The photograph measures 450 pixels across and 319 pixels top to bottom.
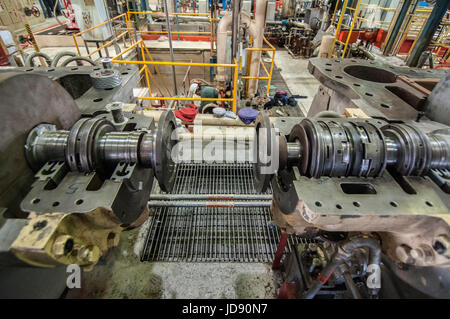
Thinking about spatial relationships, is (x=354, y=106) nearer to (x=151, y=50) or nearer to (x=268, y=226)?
(x=268, y=226)

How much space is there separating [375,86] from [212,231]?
2.27m

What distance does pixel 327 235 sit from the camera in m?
1.51

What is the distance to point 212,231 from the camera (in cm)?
245

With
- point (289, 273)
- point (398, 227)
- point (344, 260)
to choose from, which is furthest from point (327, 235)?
point (289, 273)

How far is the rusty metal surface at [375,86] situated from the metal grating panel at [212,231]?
4.78 feet

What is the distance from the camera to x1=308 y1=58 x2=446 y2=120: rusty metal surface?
6.39 feet

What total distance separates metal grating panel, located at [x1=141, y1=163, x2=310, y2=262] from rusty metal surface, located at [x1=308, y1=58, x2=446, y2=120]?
57.4 inches

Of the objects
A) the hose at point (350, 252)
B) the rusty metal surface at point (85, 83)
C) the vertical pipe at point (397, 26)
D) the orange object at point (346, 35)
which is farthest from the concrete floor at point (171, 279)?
the vertical pipe at point (397, 26)

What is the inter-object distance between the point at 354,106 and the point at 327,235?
4.07ft

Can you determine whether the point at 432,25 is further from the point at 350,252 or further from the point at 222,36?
the point at 350,252

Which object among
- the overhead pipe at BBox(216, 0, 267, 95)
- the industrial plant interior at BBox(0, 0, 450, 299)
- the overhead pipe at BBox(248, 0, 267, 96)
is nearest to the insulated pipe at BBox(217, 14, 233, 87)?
the overhead pipe at BBox(216, 0, 267, 95)

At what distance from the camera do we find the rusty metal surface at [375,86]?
195 cm

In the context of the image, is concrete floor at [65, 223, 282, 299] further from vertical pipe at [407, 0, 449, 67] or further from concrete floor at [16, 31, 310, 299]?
vertical pipe at [407, 0, 449, 67]

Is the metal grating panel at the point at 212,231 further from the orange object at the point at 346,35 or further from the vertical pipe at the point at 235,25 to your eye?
the orange object at the point at 346,35
